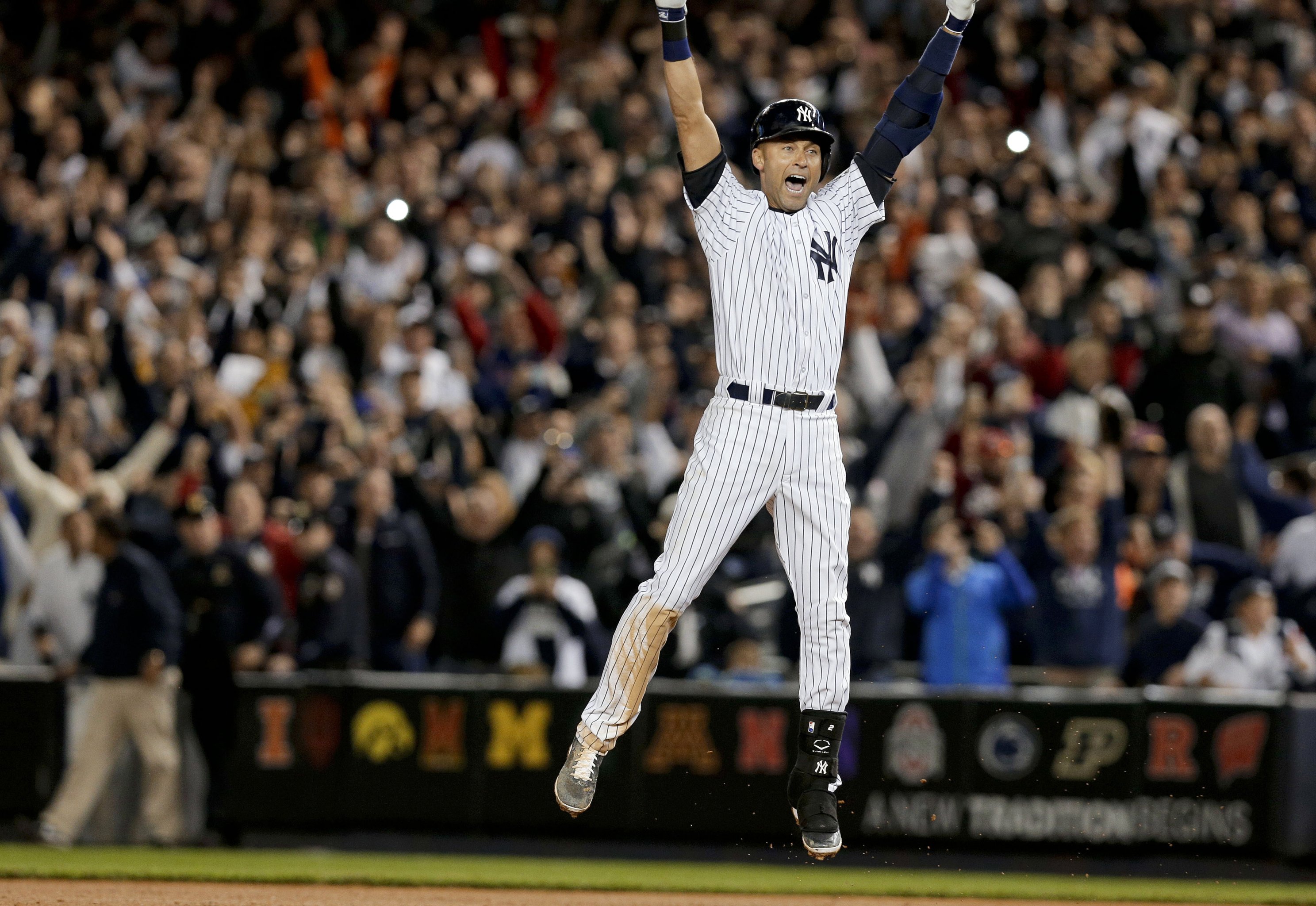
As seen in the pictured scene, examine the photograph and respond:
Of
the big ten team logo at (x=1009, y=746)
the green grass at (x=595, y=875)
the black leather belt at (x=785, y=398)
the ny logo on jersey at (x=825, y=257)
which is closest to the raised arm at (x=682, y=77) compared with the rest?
the ny logo on jersey at (x=825, y=257)

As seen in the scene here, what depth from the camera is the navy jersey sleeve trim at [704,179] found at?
6.96 meters

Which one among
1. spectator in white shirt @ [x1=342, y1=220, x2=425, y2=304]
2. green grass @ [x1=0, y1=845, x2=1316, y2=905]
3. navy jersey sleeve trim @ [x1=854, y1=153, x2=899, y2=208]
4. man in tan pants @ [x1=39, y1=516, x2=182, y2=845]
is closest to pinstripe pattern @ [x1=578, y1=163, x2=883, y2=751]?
navy jersey sleeve trim @ [x1=854, y1=153, x2=899, y2=208]

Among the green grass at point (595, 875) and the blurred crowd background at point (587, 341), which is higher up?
the blurred crowd background at point (587, 341)

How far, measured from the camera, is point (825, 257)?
6977 mm

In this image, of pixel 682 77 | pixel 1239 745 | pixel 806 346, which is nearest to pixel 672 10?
pixel 682 77

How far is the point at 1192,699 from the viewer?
11.7 m

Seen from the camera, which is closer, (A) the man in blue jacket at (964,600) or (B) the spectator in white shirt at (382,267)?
(A) the man in blue jacket at (964,600)

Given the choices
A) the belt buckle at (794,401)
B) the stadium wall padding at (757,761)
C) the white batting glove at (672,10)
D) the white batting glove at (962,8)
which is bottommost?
the stadium wall padding at (757,761)

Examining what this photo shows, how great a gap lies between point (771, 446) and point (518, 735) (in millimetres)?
5604

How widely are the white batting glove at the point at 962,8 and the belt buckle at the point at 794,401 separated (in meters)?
1.57

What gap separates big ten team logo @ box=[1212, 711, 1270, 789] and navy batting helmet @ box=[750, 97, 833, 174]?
6303 mm

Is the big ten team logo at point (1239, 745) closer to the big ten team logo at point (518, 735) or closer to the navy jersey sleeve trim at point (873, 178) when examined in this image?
the big ten team logo at point (518, 735)

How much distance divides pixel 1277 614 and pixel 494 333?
5.80 m

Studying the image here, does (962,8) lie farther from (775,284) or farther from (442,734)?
(442,734)
